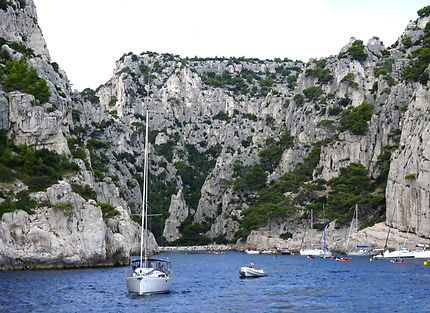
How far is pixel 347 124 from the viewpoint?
5089 inches

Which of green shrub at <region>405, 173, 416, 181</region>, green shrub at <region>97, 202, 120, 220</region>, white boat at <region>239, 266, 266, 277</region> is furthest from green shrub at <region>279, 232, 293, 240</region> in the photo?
white boat at <region>239, 266, 266, 277</region>

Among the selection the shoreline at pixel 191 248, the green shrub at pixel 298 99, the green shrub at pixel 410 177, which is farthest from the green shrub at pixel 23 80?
the green shrub at pixel 298 99

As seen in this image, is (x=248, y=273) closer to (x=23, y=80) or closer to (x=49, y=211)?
(x=49, y=211)

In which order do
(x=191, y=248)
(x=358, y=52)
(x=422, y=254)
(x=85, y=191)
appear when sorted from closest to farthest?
(x=85, y=191)
(x=422, y=254)
(x=191, y=248)
(x=358, y=52)

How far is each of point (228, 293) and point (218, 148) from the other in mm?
136218

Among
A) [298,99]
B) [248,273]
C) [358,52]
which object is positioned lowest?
[248,273]

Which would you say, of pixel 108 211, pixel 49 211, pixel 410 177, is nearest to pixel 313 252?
pixel 410 177

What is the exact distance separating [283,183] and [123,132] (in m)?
55.3

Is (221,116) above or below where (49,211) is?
above

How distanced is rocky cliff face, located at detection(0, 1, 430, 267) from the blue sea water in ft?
39.4

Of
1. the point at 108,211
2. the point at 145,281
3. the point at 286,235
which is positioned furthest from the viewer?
the point at 286,235

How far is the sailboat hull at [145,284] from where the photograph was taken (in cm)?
4081

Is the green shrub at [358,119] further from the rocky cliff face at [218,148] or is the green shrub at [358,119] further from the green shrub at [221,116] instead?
the green shrub at [221,116]

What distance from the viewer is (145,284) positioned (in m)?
41.0
